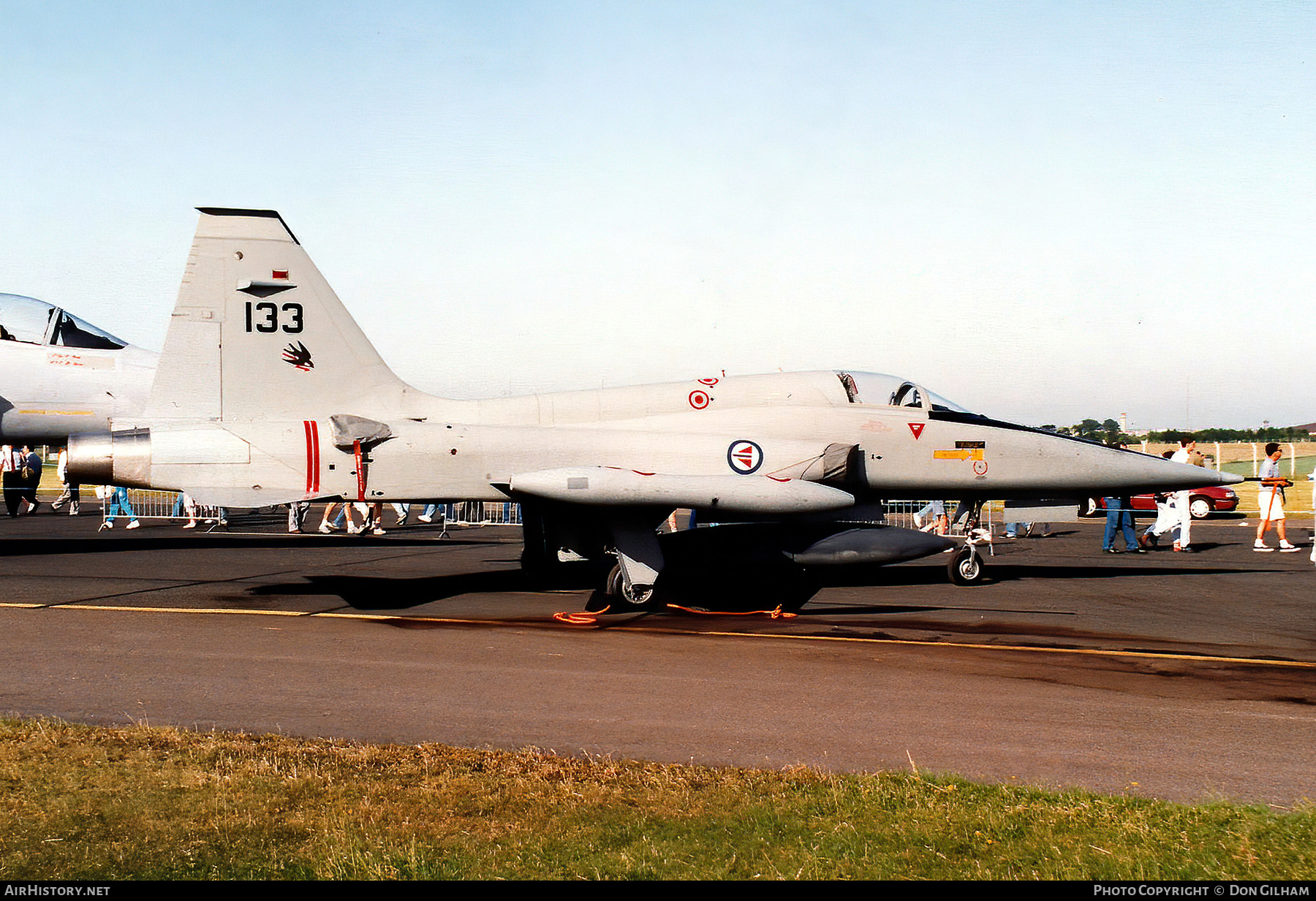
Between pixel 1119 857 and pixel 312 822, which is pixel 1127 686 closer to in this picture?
pixel 1119 857

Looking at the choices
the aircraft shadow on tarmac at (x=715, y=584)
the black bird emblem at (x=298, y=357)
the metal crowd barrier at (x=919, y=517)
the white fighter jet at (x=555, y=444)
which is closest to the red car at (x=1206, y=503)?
the metal crowd barrier at (x=919, y=517)

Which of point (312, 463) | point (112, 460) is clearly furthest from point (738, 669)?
point (112, 460)

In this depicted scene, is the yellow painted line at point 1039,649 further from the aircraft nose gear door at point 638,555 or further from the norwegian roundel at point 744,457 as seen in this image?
the norwegian roundel at point 744,457

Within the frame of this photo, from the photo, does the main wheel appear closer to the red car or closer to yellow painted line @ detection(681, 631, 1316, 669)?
yellow painted line @ detection(681, 631, 1316, 669)

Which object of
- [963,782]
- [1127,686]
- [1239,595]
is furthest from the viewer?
[1239,595]

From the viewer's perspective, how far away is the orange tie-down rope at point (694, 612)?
1159cm

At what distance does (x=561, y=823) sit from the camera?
4.89 meters

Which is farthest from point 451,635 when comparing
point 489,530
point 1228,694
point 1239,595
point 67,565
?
point 489,530

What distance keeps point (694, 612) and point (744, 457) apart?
218cm

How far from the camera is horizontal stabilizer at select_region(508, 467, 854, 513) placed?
1186 cm

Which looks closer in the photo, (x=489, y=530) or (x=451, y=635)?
(x=451, y=635)

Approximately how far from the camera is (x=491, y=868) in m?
4.34

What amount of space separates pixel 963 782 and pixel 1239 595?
10404 mm

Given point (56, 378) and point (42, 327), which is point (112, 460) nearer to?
point (56, 378)
